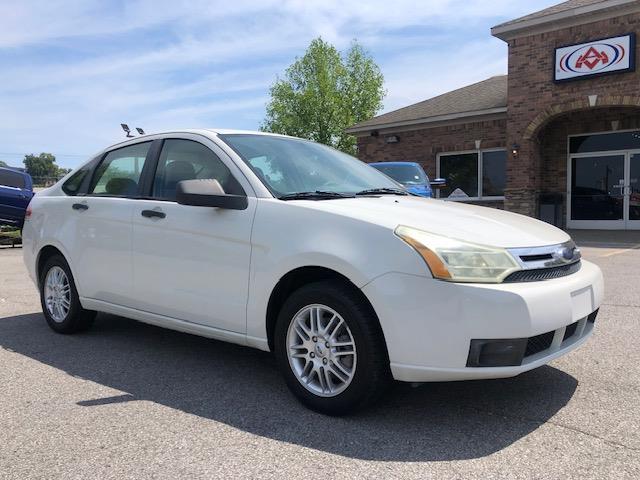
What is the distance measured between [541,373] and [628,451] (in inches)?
43.5

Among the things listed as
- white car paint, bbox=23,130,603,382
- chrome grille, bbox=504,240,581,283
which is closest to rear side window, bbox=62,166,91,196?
white car paint, bbox=23,130,603,382

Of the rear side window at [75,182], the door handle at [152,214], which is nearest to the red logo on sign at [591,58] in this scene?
the rear side window at [75,182]

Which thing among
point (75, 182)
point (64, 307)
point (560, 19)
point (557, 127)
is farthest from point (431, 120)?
point (64, 307)

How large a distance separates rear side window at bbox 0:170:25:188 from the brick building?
11.2 metres

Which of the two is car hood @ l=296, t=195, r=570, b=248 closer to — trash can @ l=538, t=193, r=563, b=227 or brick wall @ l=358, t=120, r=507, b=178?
trash can @ l=538, t=193, r=563, b=227

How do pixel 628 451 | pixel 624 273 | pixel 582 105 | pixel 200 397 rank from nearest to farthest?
pixel 628 451 < pixel 200 397 < pixel 624 273 < pixel 582 105

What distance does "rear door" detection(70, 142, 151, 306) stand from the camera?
429 centimetres

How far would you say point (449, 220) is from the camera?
3.23 metres

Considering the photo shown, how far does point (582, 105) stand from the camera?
563 inches

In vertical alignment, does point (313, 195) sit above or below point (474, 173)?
below

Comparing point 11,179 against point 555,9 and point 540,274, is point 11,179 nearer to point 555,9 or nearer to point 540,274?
point 555,9

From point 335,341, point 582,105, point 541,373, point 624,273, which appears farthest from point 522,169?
point 335,341

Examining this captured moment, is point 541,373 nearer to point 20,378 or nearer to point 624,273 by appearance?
point 20,378

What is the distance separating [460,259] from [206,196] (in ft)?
5.07
